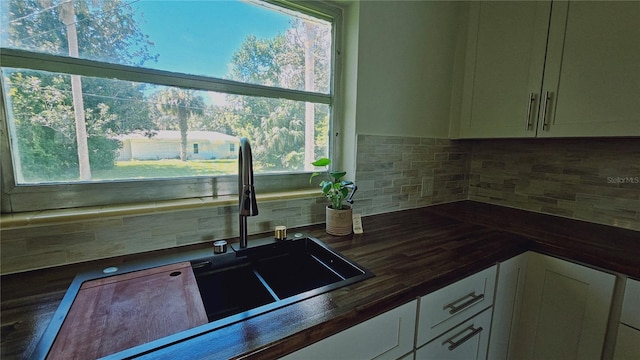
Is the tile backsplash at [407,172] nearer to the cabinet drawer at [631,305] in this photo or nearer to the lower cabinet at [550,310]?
the lower cabinet at [550,310]

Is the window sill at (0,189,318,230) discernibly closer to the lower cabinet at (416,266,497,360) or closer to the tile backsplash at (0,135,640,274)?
the tile backsplash at (0,135,640,274)

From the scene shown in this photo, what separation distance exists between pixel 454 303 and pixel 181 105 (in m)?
1.22

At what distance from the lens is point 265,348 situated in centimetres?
52

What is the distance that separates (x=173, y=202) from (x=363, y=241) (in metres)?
0.76

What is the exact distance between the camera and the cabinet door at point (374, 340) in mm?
616

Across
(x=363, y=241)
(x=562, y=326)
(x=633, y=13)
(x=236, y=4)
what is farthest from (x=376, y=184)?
(x=633, y=13)

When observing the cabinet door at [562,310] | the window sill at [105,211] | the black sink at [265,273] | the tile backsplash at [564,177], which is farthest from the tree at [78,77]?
the tile backsplash at [564,177]

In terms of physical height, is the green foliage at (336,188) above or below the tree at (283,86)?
below

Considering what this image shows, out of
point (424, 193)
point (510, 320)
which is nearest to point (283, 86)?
point (424, 193)

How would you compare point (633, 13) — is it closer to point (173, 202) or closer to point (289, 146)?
point (289, 146)

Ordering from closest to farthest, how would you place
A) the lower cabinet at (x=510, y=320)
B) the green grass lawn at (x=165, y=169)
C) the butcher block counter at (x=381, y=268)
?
the butcher block counter at (x=381, y=268), the lower cabinet at (x=510, y=320), the green grass lawn at (x=165, y=169)

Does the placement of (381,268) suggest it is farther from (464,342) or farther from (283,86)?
(283,86)

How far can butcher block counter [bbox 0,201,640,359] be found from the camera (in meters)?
0.54

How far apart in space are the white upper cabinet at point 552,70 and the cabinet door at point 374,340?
121 cm
